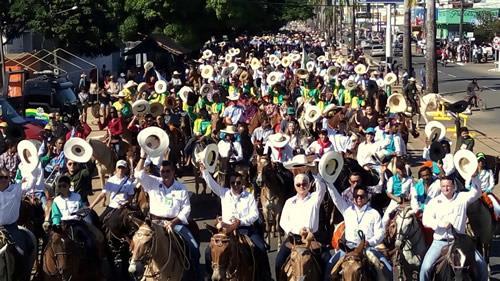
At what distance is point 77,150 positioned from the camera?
44.7 ft

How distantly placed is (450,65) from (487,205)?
60.4 metres

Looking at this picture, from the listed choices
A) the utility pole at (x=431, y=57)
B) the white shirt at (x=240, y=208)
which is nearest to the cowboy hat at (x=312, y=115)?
the white shirt at (x=240, y=208)

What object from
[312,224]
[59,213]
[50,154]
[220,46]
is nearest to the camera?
[312,224]

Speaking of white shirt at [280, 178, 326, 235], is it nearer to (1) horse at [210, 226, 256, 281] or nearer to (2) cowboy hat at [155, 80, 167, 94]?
(1) horse at [210, 226, 256, 281]

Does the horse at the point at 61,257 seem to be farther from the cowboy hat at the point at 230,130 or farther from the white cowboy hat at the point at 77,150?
the cowboy hat at the point at 230,130

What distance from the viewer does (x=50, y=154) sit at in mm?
18312

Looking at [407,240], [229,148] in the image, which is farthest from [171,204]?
[229,148]

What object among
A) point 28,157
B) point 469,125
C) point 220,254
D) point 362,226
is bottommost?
point 469,125

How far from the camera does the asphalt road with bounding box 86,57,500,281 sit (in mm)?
16109

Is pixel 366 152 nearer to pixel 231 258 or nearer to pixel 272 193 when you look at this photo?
pixel 272 193

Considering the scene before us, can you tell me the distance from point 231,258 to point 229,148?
840 centimetres

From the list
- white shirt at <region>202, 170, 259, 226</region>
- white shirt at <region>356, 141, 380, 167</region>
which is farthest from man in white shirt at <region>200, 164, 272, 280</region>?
white shirt at <region>356, 141, 380, 167</region>

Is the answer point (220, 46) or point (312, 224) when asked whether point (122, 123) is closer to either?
point (312, 224)

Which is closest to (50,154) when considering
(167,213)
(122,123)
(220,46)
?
(122,123)
